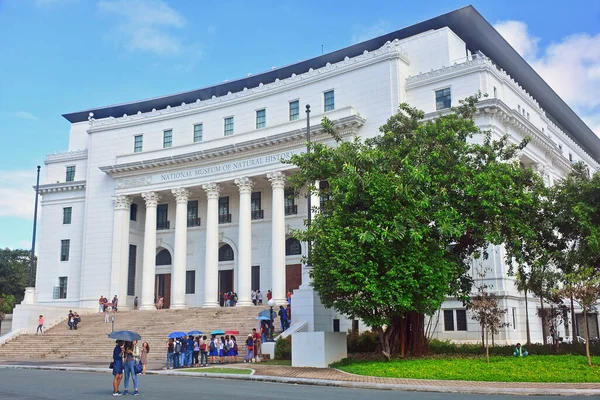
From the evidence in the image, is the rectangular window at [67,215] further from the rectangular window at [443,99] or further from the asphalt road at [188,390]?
the asphalt road at [188,390]

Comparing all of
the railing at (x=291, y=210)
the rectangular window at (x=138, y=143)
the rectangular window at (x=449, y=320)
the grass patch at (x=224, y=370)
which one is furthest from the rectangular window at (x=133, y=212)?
the grass patch at (x=224, y=370)

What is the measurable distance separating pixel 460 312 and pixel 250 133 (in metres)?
21.6

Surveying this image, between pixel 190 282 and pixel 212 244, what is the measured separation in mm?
6548

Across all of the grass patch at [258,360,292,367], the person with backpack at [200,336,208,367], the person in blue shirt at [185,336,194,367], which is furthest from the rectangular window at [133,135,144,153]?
the grass patch at [258,360,292,367]

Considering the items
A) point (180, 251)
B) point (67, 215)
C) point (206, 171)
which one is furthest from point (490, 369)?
point (67, 215)

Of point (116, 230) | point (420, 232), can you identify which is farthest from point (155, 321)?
point (420, 232)

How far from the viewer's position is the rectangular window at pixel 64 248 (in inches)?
2246

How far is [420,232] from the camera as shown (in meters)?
24.7

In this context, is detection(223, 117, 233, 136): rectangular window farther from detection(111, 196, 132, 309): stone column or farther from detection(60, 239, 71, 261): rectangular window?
detection(60, 239, 71, 261): rectangular window

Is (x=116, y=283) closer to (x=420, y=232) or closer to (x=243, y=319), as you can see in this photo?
(x=243, y=319)

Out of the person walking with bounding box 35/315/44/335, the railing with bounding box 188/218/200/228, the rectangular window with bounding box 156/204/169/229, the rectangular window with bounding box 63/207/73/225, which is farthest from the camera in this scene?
the rectangular window with bounding box 63/207/73/225

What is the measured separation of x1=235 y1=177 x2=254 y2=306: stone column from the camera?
150 feet

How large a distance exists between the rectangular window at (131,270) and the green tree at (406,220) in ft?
97.9

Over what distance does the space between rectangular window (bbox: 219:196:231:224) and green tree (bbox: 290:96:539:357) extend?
942 inches
